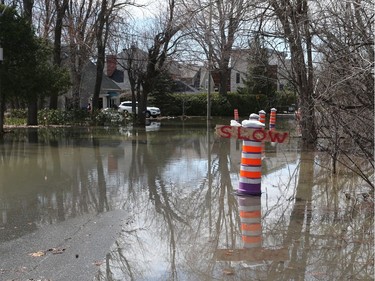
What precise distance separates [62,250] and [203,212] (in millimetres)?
2552

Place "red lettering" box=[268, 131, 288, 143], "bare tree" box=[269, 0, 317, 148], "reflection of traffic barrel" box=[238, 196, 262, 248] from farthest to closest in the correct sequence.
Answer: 1. "bare tree" box=[269, 0, 317, 148]
2. "red lettering" box=[268, 131, 288, 143]
3. "reflection of traffic barrel" box=[238, 196, 262, 248]

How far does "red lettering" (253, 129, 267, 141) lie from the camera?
795 centimetres

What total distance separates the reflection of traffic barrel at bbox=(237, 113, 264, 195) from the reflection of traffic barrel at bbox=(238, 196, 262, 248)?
0.18m

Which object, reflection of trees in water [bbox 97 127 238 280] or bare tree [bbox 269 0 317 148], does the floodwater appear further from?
bare tree [bbox 269 0 317 148]

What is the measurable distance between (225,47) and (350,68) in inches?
374

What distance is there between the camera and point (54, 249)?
18.7ft

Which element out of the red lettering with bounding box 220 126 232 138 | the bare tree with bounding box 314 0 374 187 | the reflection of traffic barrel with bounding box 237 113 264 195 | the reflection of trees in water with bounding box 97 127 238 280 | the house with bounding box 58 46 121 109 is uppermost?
the house with bounding box 58 46 121 109

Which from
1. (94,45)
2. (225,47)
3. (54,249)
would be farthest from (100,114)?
(54,249)

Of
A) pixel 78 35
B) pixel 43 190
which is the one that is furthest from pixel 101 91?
pixel 43 190

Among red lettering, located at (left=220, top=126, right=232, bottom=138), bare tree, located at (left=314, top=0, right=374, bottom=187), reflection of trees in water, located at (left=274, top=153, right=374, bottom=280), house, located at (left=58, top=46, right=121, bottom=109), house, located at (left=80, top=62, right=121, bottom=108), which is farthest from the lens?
house, located at (left=80, top=62, right=121, bottom=108)

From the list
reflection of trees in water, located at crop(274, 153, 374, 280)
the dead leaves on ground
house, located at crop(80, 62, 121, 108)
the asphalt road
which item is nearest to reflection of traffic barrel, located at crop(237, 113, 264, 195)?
reflection of trees in water, located at crop(274, 153, 374, 280)

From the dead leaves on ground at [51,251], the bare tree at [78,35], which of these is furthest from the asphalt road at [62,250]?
the bare tree at [78,35]

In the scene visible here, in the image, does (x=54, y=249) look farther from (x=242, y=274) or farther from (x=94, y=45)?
(x=94, y=45)

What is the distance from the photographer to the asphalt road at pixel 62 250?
16.0ft
